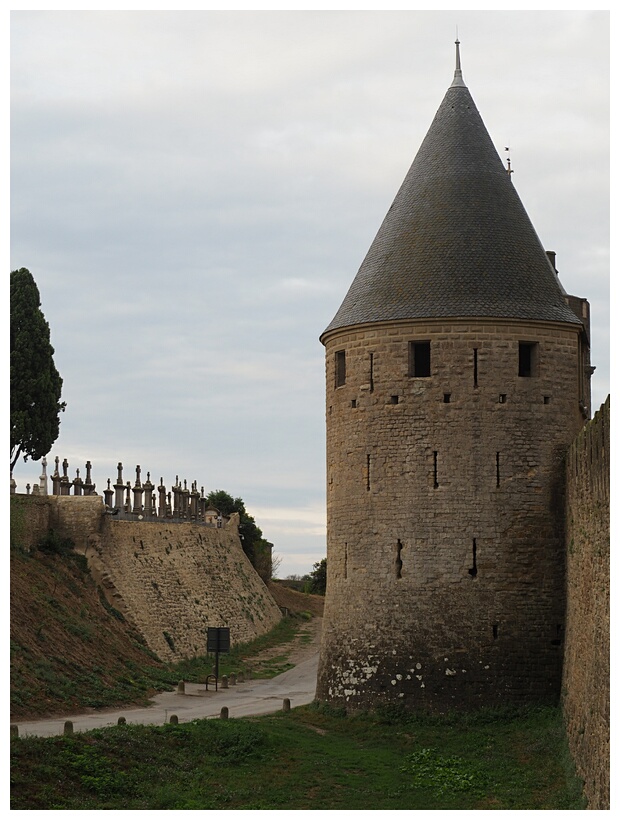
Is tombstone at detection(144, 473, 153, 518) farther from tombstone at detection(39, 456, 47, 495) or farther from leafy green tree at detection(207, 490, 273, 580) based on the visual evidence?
leafy green tree at detection(207, 490, 273, 580)

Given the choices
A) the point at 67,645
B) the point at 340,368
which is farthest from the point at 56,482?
the point at 340,368

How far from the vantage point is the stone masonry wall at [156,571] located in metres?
38.8

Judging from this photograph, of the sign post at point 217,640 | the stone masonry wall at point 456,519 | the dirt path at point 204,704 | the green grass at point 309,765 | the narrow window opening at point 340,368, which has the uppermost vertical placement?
the narrow window opening at point 340,368

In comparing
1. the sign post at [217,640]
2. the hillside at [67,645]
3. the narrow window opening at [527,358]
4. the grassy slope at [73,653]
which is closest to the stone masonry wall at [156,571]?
the grassy slope at [73,653]

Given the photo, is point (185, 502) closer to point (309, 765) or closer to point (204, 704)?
point (204, 704)

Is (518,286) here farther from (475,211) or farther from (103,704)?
(103,704)

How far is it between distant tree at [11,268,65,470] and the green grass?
62.0ft

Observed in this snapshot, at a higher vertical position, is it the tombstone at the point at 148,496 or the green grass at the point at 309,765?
the tombstone at the point at 148,496

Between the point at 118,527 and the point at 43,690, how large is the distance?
43.7ft

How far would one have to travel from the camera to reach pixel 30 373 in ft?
132

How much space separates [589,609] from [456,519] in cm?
551

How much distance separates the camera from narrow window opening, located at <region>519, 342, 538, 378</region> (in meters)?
25.6

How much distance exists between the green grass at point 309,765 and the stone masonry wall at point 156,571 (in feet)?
50.6

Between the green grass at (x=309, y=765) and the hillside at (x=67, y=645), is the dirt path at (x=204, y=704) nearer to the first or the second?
the hillside at (x=67, y=645)
